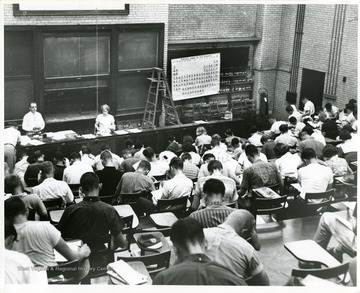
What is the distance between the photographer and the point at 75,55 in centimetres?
1220

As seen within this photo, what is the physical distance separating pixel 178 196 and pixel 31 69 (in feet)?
21.8

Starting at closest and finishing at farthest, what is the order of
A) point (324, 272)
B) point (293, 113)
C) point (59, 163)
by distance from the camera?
point (324, 272), point (59, 163), point (293, 113)

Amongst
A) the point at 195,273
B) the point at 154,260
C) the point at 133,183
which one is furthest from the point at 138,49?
the point at 195,273

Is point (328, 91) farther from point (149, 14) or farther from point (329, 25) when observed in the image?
point (149, 14)

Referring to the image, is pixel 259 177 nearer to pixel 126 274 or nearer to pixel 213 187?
pixel 213 187

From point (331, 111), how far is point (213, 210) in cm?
887

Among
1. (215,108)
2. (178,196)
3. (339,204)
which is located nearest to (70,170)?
(178,196)

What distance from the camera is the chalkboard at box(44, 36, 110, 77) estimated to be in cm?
1194

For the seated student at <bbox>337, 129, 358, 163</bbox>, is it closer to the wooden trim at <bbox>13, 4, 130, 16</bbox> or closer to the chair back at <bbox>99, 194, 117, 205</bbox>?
the chair back at <bbox>99, 194, 117, 205</bbox>

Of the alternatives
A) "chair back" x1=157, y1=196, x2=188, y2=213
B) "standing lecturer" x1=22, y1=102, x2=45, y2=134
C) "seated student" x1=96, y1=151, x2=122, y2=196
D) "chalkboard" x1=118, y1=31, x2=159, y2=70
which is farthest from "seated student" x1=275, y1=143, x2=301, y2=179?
"chalkboard" x1=118, y1=31, x2=159, y2=70

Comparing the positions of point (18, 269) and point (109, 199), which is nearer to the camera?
point (18, 269)

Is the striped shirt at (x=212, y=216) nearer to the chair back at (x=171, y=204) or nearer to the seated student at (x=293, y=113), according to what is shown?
the chair back at (x=171, y=204)

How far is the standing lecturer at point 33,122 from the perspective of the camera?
1120 cm

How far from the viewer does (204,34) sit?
1434cm
